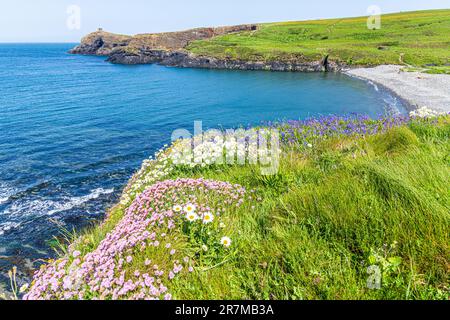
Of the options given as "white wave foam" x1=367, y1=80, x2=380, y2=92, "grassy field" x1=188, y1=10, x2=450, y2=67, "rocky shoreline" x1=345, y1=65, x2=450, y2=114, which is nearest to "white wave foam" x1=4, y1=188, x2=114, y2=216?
"rocky shoreline" x1=345, y1=65, x2=450, y2=114

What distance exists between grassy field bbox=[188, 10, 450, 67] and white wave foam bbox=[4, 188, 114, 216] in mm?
69814

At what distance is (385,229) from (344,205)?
633mm

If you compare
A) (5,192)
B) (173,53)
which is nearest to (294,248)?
(5,192)

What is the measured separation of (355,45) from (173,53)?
61.4 m

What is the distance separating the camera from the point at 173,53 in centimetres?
10144

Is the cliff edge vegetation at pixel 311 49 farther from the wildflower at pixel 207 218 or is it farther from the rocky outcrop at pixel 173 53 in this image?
the wildflower at pixel 207 218

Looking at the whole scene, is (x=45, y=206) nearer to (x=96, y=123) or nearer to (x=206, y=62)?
(x=96, y=123)

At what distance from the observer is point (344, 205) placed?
167 inches

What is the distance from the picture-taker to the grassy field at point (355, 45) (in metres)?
69.2

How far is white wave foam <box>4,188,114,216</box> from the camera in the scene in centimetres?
1295

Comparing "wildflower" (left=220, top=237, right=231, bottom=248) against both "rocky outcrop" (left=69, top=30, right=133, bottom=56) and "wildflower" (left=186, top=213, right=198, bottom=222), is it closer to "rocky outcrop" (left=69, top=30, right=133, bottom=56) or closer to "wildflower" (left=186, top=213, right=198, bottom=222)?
"wildflower" (left=186, top=213, right=198, bottom=222)

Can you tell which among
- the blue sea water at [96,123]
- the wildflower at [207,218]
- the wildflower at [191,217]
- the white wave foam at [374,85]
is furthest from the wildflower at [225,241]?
the white wave foam at [374,85]

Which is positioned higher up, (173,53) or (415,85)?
(173,53)

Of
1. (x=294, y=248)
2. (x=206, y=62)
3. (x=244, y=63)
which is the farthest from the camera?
(x=206, y=62)
